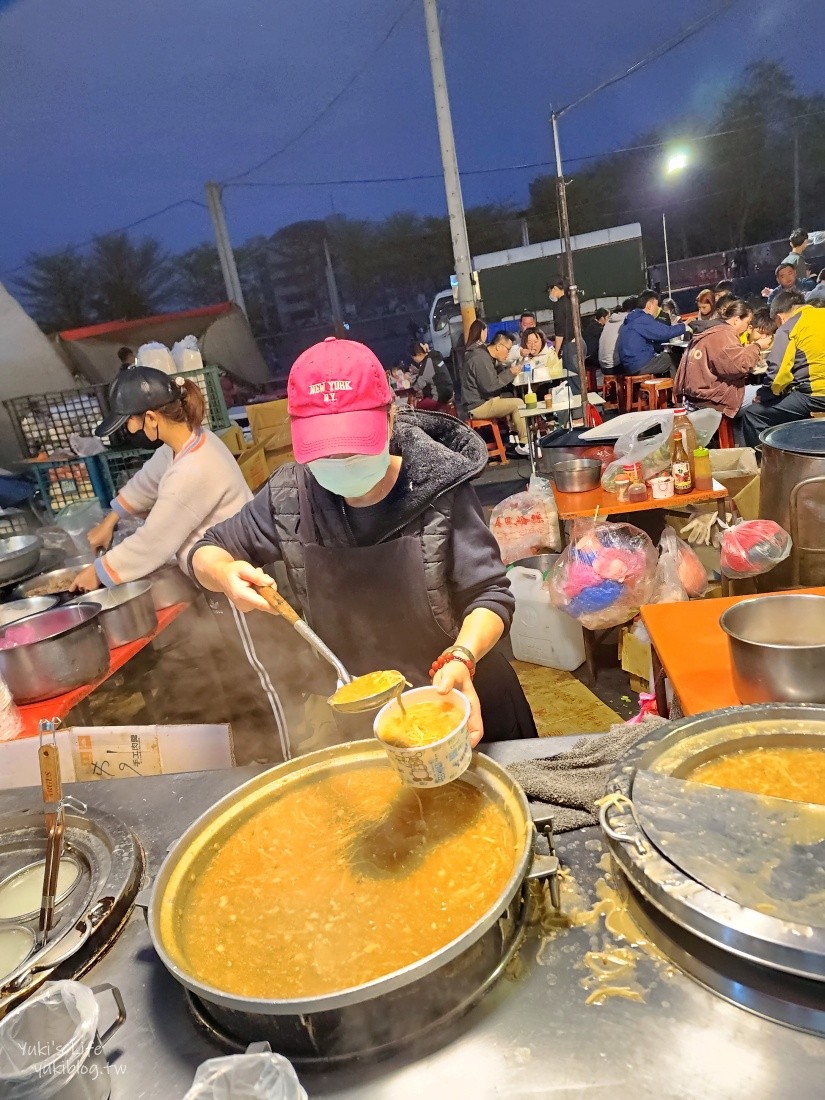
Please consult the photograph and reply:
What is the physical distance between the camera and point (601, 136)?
15414 millimetres

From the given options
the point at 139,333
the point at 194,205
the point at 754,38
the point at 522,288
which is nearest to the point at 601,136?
the point at 754,38

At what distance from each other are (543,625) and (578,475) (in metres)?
1.02

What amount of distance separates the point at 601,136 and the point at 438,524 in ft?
56.4

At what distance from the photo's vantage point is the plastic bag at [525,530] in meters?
4.31

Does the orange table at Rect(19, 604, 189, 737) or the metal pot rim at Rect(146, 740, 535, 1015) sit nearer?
the metal pot rim at Rect(146, 740, 535, 1015)

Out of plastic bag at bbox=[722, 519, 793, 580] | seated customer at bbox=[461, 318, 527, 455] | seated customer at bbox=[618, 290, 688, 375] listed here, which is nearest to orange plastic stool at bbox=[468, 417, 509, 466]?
seated customer at bbox=[461, 318, 527, 455]

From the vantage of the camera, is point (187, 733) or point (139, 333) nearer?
point (187, 733)

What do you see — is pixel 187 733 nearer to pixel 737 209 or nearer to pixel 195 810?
pixel 195 810

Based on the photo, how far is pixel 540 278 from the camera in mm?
11570

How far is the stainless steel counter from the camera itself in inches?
30.2

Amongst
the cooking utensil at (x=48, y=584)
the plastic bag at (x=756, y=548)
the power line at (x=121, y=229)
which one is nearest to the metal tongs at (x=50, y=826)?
the cooking utensil at (x=48, y=584)

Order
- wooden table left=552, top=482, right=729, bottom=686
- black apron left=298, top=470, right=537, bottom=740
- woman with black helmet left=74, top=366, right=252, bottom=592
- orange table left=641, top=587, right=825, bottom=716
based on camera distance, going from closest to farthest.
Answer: orange table left=641, top=587, right=825, bottom=716 < black apron left=298, top=470, right=537, bottom=740 < woman with black helmet left=74, top=366, right=252, bottom=592 < wooden table left=552, top=482, right=729, bottom=686

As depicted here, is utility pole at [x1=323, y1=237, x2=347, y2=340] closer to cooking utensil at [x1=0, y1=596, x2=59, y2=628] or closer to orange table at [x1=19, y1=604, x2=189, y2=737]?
cooking utensil at [x1=0, y1=596, x2=59, y2=628]

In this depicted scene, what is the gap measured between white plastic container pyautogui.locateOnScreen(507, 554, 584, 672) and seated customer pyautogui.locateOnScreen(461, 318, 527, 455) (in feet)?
17.0
